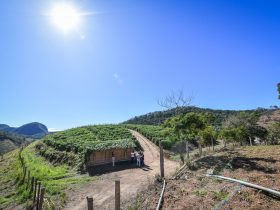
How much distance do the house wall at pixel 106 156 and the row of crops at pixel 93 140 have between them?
20.8 inches

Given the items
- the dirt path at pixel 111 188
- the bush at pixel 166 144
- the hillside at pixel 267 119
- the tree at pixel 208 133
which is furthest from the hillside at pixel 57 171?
the hillside at pixel 267 119

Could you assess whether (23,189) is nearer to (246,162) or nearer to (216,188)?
(216,188)

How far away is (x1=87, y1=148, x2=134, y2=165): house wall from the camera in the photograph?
89.3 feet

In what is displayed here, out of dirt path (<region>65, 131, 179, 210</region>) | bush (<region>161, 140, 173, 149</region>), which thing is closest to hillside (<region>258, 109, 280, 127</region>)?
bush (<region>161, 140, 173, 149</region>)

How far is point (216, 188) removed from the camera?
37.5ft

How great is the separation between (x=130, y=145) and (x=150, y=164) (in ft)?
12.6

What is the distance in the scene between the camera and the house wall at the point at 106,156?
2723cm

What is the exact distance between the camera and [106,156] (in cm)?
2820

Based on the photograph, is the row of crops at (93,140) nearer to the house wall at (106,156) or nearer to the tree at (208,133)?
the house wall at (106,156)

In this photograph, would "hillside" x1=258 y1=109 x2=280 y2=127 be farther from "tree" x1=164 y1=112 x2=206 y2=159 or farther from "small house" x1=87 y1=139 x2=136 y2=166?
"tree" x1=164 y1=112 x2=206 y2=159

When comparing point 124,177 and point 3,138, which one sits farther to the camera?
point 3,138

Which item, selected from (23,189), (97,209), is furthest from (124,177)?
(23,189)

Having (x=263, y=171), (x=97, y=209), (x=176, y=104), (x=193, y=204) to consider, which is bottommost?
(x=97, y=209)

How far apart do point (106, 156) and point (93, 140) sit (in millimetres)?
8798
